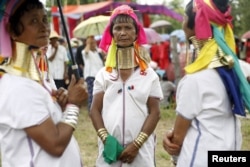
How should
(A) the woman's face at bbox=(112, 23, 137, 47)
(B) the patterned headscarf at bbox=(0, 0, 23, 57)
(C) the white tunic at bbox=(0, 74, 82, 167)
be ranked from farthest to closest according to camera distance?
1. (A) the woman's face at bbox=(112, 23, 137, 47)
2. (B) the patterned headscarf at bbox=(0, 0, 23, 57)
3. (C) the white tunic at bbox=(0, 74, 82, 167)

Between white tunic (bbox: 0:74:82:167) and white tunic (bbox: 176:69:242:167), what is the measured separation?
72 centimetres

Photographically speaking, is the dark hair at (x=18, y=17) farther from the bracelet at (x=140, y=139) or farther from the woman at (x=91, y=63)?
the woman at (x=91, y=63)

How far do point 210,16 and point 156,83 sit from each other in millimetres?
925

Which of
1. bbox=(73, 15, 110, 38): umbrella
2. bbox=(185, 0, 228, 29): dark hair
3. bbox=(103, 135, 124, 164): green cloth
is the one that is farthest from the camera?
bbox=(73, 15, 110, 38): umbrella

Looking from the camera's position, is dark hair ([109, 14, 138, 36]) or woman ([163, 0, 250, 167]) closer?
woman ([163, 0, 250, 167])

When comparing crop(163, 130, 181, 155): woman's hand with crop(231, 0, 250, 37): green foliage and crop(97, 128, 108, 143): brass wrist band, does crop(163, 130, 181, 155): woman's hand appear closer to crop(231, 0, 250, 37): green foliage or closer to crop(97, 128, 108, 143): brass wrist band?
crop(97, 128, 108, 143): brass wrist band

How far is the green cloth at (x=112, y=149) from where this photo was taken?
123 inches

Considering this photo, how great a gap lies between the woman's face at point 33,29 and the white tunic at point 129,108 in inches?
39.1

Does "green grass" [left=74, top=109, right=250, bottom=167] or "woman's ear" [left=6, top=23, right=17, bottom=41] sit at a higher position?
"woman's ear" [left=6, top=23, right=17, bottom=41]

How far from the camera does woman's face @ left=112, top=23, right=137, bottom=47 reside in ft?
10.7

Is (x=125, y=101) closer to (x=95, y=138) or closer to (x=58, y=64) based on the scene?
(x=95, y=138)

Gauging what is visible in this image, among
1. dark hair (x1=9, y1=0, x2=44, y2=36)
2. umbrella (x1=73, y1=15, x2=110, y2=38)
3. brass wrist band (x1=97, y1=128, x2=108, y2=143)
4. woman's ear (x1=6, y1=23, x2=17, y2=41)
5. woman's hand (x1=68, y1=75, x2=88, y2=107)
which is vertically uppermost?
dark hair (x1=9, y1=0, x2=44, y2=36)

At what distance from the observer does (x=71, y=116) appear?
90.9 inches

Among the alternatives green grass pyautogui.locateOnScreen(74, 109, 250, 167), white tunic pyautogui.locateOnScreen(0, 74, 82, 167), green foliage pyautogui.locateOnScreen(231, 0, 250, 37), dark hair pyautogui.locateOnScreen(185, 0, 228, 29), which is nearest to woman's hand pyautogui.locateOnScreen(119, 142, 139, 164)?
white tunic pyautogui.locateOnScreen(0, 74, 82, 167)
